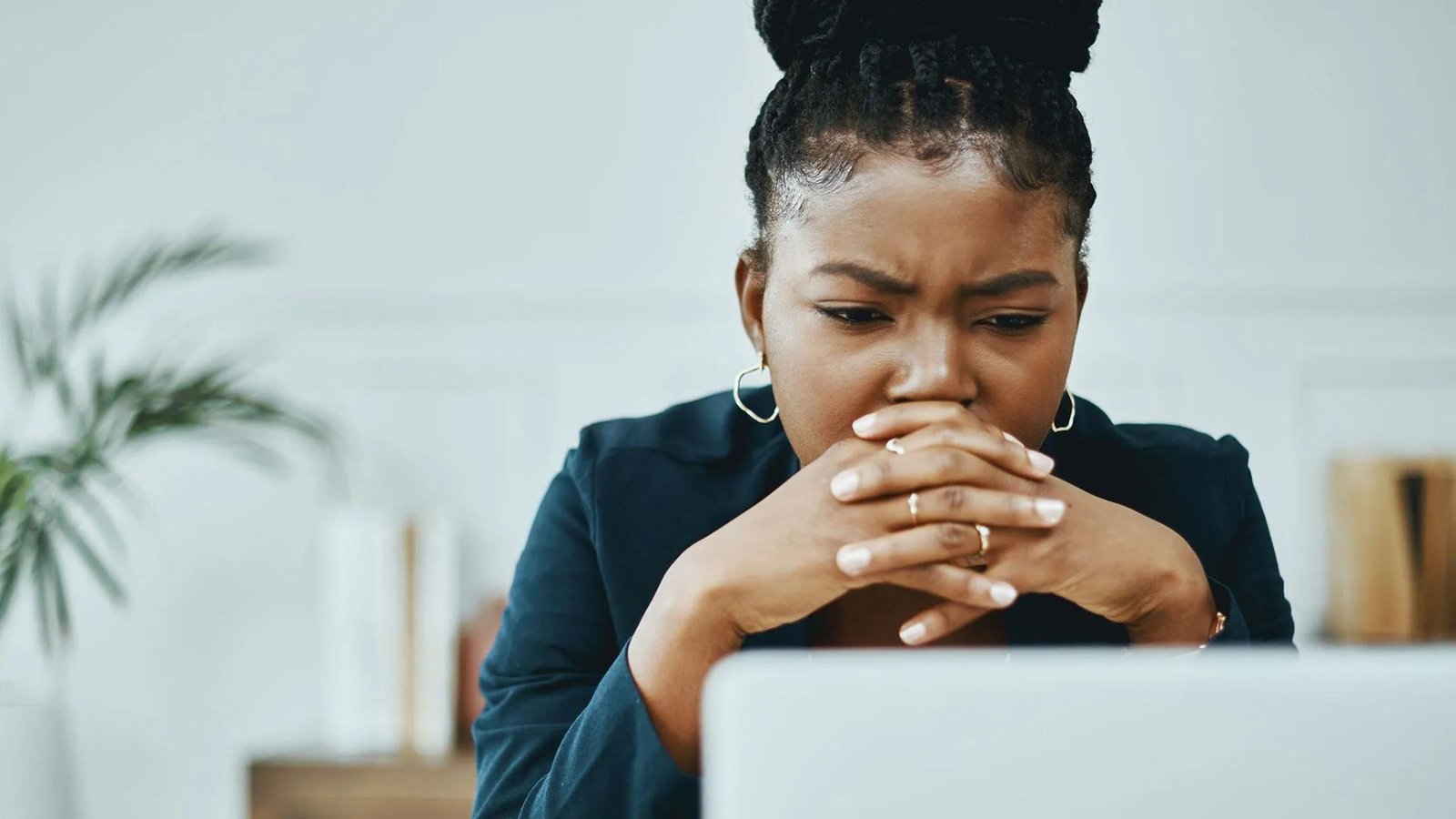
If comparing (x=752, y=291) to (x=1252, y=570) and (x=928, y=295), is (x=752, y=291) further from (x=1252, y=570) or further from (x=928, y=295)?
(x=1252, y=570)

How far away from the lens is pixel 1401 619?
248cm

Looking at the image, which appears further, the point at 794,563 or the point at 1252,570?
the point at 1252,570

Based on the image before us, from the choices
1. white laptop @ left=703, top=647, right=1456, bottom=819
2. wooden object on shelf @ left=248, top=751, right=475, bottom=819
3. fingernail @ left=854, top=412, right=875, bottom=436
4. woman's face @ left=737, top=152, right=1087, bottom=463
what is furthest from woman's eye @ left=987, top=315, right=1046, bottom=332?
wooden object on shelf @ left=248, top=751, right=475, bottom=819

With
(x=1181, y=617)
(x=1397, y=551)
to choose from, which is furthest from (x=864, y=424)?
(x=1397, y=551)

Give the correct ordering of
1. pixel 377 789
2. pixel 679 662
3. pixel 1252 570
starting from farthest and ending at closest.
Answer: pixel 377 789, pixel 1252 570, pixel 679 662

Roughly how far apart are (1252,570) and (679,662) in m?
0.61

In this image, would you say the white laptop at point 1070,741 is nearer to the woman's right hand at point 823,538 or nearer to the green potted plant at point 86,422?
the woman's right hand at point 823,538

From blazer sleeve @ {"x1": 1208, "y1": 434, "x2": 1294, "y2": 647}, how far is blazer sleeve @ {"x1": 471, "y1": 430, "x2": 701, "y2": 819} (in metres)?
0.54

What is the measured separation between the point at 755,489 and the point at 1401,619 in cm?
176

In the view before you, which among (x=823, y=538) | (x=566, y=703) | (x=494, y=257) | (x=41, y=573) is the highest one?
(x=494, y=257)

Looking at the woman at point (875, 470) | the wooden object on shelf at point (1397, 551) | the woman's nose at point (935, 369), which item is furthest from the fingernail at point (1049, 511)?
the wooden object on shelf at point (1397, 551)

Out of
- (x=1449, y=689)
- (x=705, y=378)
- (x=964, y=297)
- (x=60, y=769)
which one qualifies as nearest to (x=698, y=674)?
(x=964, y=297)

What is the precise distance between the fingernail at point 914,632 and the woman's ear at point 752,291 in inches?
11.3

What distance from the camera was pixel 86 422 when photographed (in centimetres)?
268
